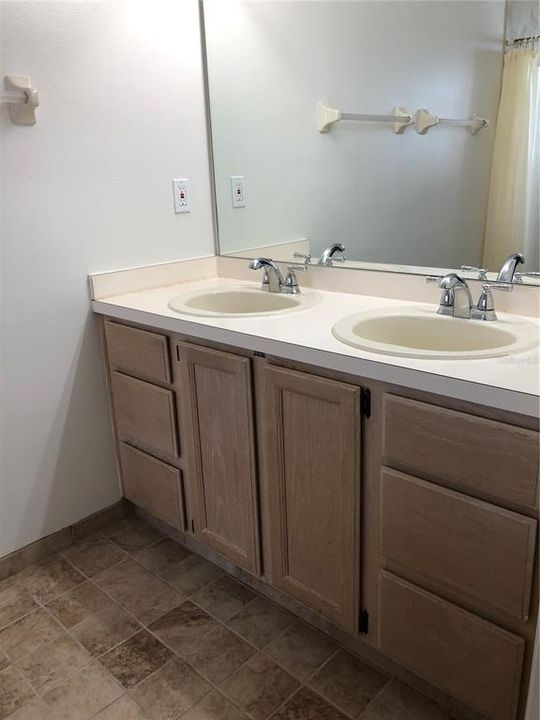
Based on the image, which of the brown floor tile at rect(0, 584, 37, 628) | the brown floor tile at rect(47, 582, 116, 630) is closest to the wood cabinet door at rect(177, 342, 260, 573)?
the brown floor tile at rect(47, 582, 116, 630)

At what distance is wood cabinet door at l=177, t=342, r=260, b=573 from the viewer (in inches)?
60.6

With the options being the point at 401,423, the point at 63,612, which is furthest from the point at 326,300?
the point at 63,612

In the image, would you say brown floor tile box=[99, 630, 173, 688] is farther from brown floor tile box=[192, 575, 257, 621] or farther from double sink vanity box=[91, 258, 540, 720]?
double sink vanity box=[91, 258, 540, 720]

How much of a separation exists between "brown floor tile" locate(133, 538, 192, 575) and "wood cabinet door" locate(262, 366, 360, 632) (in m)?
0.51

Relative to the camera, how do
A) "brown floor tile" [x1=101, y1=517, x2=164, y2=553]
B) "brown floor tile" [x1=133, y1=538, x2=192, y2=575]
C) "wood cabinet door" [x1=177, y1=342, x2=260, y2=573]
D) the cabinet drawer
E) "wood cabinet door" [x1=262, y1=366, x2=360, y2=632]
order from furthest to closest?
"brown floor tile" [x1=101, y1=517, x2=164, y2=553], "brown floor tile" [x1=133, y1=538, x2=192, y2=575], the cabinet drawer, "wood cabinet door" [x1=177, y1=342, x2=260, y2=573], "wood cabinet door" [x1=262, y1=366, x2=360, y2=632]

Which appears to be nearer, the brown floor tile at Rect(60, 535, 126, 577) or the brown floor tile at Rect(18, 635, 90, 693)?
the brown floor tile at Rect(18, 635, 90, 693)

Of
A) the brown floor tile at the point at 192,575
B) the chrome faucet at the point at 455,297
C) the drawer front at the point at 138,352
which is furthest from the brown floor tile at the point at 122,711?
the chrome faucet at the point at 455,297

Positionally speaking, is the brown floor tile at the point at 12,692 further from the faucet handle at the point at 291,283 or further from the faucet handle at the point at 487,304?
the faucet handle at the point at 487,304

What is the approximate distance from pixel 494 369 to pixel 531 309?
466 millimetres

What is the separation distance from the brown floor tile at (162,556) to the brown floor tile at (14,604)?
349 mm

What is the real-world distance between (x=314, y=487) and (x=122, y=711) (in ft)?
2.30

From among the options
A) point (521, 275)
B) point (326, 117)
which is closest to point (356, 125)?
point (326, 117)

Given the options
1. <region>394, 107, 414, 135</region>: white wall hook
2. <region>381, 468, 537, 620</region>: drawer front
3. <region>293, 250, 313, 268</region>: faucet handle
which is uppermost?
<region>394, 107, 414, 135</region>: white wall hook

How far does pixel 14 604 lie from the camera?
5.80 ft
